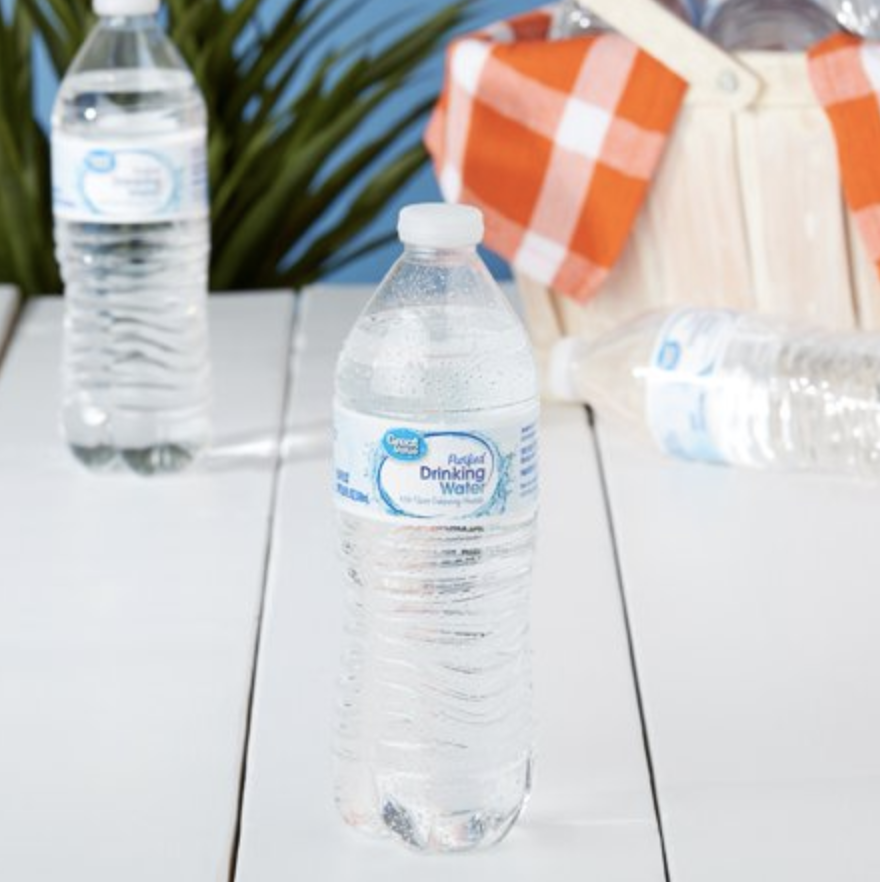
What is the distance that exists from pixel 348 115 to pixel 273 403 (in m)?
0.65

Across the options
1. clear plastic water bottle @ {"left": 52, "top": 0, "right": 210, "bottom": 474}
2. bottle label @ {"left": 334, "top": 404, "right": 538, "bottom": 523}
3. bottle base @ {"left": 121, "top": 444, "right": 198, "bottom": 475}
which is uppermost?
bottle label @ {"left": 334, "top": 404, "right": 538, "bottom": 523}

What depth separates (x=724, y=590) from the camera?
149 cm

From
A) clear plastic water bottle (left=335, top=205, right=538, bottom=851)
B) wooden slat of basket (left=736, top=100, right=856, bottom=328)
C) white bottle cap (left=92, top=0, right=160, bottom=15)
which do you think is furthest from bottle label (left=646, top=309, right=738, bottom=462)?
clear plastic water bottle (left=335, top=205, right=538, bottom=851)

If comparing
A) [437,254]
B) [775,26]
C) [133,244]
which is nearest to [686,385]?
[775,26]

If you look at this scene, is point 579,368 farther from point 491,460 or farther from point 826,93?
point 491,460

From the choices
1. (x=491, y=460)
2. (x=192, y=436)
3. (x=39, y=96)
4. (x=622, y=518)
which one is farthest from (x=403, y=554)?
(x=39, y=96)

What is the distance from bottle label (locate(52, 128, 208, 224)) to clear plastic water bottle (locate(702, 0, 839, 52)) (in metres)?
0.45

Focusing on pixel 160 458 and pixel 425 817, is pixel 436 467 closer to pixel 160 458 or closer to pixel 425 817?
pixel 425 817

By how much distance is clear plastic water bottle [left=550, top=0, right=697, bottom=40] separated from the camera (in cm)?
193

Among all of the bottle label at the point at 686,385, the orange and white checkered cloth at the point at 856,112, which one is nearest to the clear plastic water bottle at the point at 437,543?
the bottle label at the point at 686,385

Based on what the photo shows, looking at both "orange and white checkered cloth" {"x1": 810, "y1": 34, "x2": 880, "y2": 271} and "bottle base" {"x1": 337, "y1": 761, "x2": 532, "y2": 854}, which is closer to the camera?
"bottle base" {"x1": 337, "y1": 761, "x2": 532, "y2": 854}

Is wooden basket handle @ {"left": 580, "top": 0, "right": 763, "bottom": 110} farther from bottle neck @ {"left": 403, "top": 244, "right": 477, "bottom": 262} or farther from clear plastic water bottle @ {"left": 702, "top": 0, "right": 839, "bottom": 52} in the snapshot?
bottle neck @ {"left": 403, "top": 244, "right": 477, "bottom": 262}

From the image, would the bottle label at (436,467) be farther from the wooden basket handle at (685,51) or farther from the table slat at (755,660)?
the wooden basket handle at (685,51)

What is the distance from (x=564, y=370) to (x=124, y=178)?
15.7 inches
